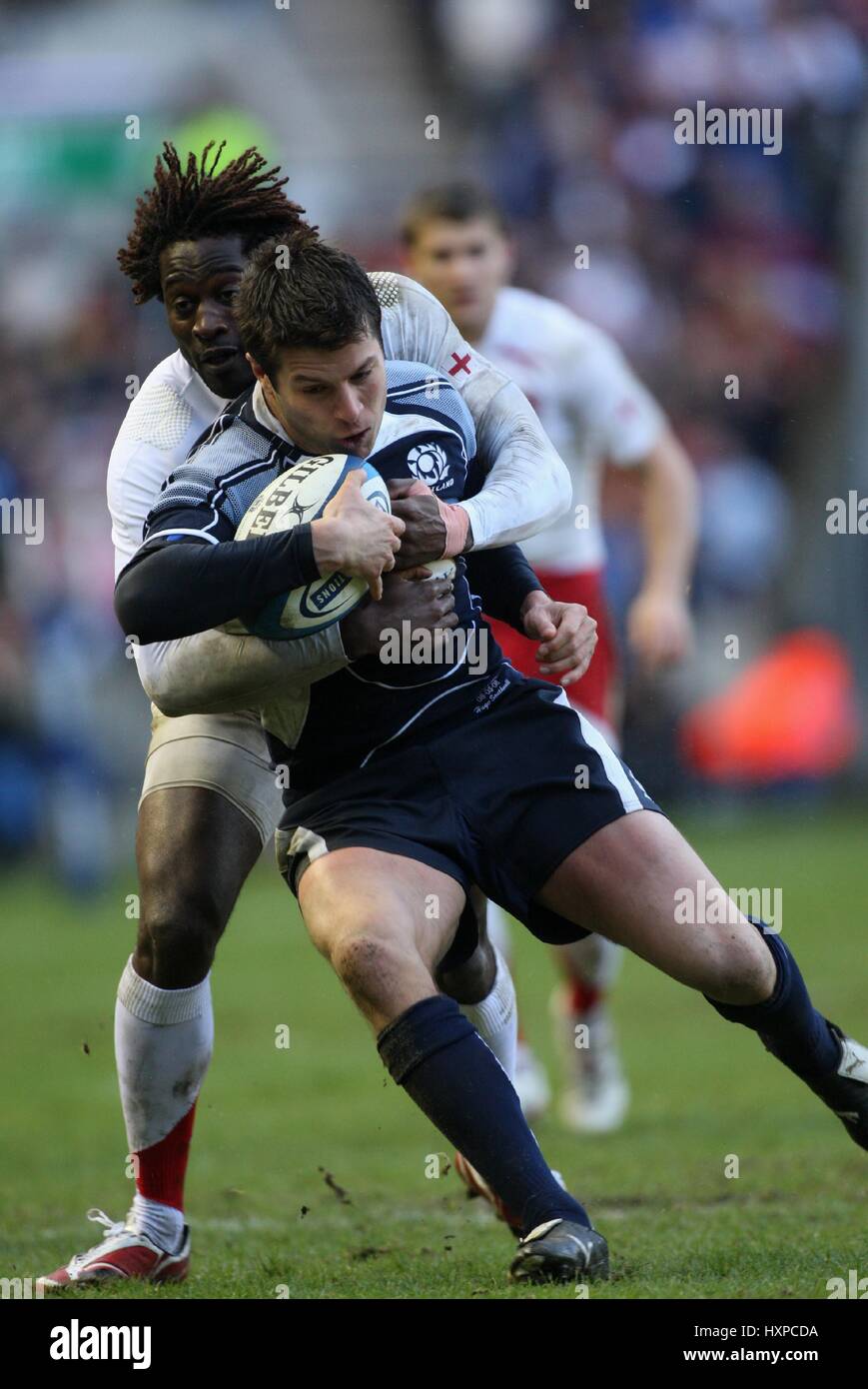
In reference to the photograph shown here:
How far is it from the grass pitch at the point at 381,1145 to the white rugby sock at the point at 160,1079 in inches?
8.0

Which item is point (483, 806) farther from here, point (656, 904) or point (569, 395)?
point (569, 395)

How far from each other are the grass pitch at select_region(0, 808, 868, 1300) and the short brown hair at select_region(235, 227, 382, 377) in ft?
6.32

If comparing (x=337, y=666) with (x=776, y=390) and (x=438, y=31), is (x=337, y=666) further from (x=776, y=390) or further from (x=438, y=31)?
(x=438, y=31)

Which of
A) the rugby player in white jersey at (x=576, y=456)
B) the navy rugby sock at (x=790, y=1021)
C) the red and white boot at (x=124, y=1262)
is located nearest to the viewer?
the navy rugby sock at (x=790, y=1021)

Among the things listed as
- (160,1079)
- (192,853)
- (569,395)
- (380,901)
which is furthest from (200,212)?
(569,395)

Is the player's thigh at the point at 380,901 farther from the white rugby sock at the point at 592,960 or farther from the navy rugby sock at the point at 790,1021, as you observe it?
the white rugby sock at the point at 592,960

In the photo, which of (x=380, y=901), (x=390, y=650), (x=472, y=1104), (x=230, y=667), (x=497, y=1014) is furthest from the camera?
(x=497, y=1014)

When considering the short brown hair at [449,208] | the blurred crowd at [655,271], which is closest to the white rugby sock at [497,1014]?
the short brown hair at [449,208]

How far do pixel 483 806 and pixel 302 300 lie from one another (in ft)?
3.70

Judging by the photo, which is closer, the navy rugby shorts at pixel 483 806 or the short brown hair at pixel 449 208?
the navy rugby shorts at pixel 483 806

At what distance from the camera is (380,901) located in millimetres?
3885

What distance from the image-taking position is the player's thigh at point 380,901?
3854 millimetres
